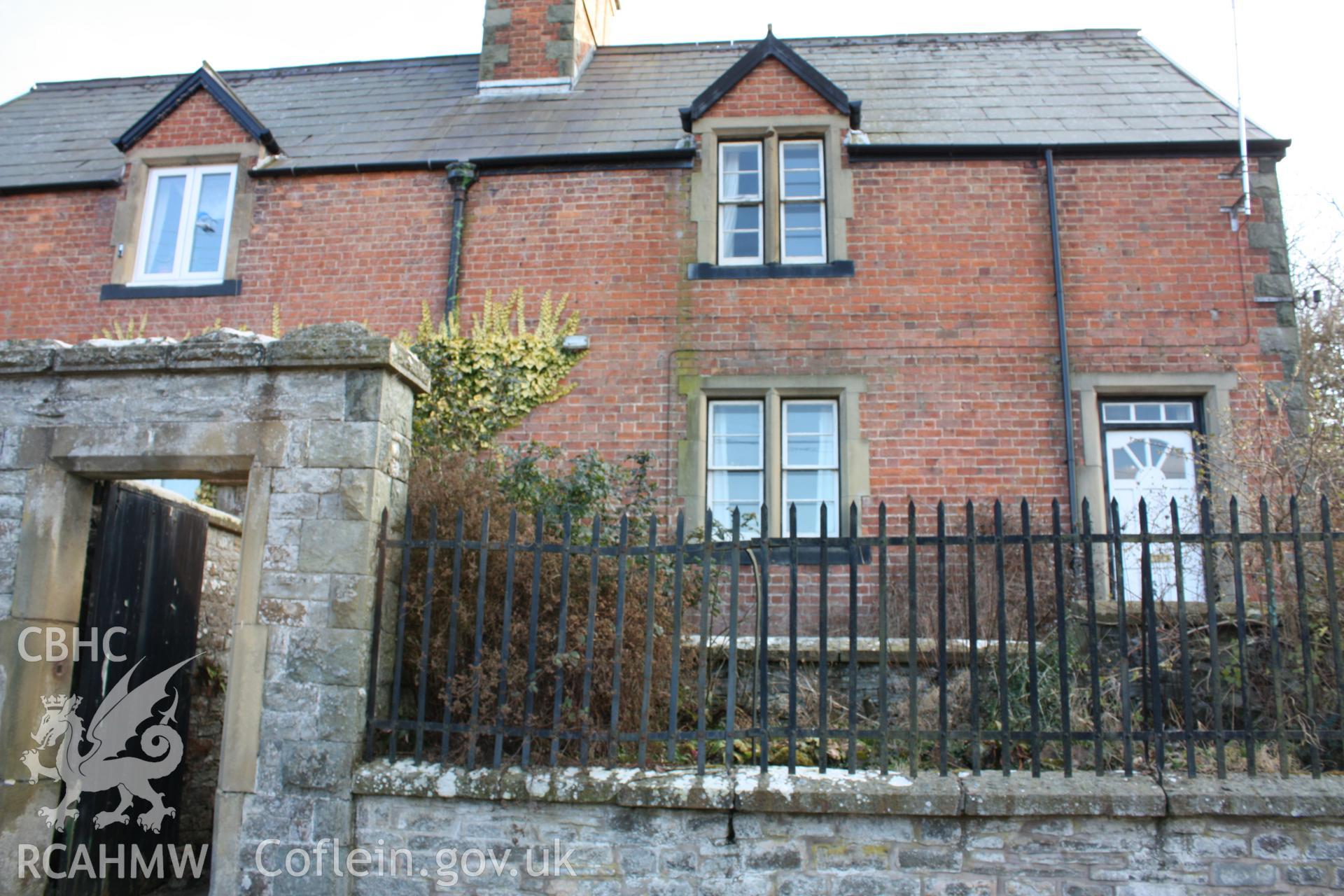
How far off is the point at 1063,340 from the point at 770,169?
11.1 feet

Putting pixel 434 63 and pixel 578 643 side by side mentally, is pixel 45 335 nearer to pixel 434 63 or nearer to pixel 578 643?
pixel 434 63

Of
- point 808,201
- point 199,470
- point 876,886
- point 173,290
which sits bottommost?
point 876,886

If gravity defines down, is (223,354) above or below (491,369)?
below

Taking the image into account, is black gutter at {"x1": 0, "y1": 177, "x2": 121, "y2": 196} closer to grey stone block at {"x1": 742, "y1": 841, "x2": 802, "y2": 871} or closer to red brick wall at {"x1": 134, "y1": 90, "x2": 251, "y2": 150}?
red brick wall at {"x1": 134, "y1": 90, "x2": 251, "y2": 150}

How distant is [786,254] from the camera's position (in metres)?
9.53

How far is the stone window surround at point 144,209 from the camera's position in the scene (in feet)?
32.7

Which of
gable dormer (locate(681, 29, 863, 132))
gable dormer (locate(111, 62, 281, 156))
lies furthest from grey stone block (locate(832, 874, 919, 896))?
gable dormer (locate(111, 62, 281, 156))

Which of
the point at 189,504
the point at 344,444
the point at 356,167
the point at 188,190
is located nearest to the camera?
the point at 344,444

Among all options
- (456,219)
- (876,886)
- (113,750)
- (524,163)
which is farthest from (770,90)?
(113,750)

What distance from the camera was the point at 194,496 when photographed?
9.46 meters

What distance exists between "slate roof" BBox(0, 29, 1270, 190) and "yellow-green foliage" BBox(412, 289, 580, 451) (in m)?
2.02

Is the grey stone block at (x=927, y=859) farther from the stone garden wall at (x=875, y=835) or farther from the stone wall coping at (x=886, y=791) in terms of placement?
the stone wall coping at (x=886, y=791)

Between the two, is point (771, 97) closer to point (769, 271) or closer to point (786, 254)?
point (786, 254)

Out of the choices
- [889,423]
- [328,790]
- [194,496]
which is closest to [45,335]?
[194,496]
